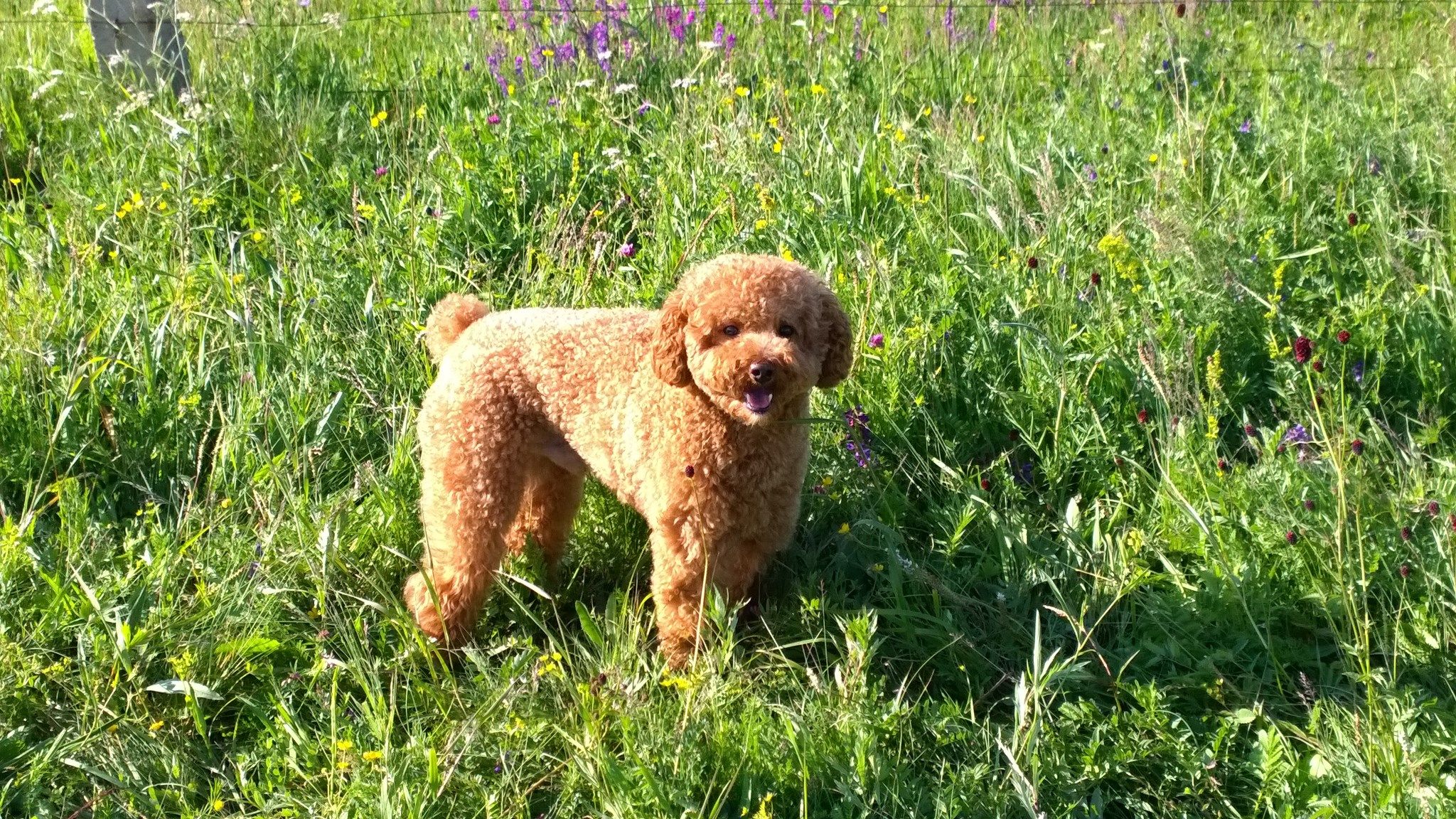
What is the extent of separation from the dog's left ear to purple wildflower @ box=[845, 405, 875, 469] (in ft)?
1.74

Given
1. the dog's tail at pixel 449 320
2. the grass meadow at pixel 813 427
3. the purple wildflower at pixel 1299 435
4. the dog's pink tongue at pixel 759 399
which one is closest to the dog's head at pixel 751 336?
the dog's pink tongue at pixel 759 399

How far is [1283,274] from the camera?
367 cm

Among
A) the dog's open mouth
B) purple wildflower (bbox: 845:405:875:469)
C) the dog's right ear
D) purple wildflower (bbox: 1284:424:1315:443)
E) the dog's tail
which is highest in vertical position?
the dog's right ear

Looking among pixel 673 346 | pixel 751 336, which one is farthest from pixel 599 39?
pixel 751 336

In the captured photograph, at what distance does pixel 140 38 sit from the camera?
203 inches

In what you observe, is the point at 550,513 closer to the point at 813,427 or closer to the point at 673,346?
the point at 813,427

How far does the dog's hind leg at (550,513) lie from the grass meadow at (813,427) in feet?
0.31

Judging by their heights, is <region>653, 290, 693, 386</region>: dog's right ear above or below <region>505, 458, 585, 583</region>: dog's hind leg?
above

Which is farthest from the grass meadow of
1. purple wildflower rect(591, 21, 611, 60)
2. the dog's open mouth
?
the dog's open mouth

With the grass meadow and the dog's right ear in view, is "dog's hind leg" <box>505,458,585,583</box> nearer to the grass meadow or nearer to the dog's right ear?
the grass meadow

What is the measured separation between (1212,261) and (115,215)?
3702mm

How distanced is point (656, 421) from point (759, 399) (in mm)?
337

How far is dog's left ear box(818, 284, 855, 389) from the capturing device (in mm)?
2777

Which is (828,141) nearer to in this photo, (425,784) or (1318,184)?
(1318,184)
